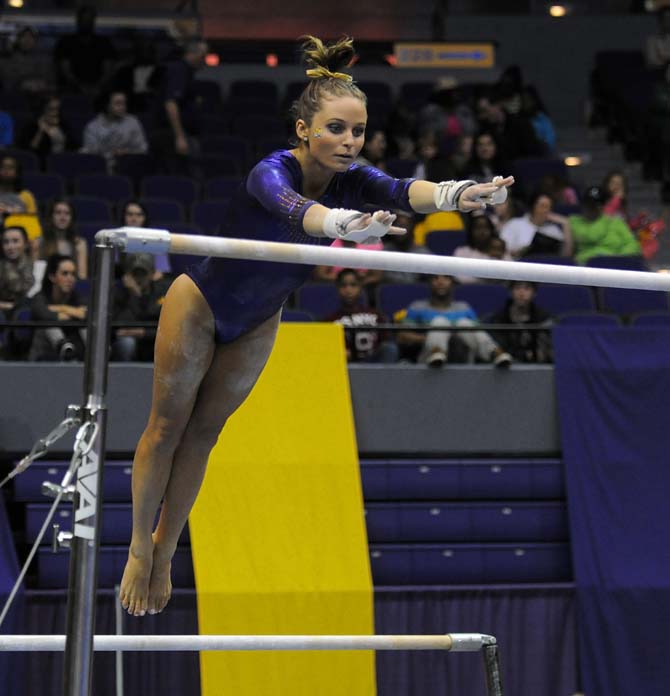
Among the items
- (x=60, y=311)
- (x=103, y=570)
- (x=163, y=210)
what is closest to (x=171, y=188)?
(x=163, y=210)

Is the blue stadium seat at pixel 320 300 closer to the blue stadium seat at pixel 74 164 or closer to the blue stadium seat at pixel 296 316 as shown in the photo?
the blue stadium seat at pixel 296 316

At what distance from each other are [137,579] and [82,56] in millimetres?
7756

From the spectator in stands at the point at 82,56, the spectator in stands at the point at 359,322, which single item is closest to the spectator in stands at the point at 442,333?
the spectator in stands at the point at 359,322

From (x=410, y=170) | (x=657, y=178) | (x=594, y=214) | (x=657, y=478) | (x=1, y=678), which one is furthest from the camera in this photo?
(x=657, y=178)

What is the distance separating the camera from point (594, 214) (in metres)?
8.59

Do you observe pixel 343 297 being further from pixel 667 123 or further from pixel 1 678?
pixel 667 123

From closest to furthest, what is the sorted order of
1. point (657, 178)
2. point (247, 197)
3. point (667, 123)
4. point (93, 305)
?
point (93, 305) → point (247, 197) → point (667, 123) → point (657, 178)

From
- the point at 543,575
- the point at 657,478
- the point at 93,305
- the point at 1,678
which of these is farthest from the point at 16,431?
the point at 93,305

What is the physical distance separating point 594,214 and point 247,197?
5.13 meters

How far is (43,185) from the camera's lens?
912cm

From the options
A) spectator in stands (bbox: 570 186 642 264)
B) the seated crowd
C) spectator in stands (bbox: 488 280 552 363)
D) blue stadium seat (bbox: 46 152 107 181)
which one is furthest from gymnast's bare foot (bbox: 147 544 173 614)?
blue stadium seat (bbox: 46 152 107 181)

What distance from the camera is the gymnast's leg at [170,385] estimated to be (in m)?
3.93

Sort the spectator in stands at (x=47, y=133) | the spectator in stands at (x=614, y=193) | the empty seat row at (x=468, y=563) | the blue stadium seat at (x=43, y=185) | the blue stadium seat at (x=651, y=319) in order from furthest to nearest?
1. the spectator in stands at (x=47, y=133)
2. the blue stadium seat at (x=43, y=185)
3. the spectator in stands at (x=614, y=193)
4. the blue stadium seat at (x=651, y=319)
5. the empty seat row at (x=468, y=563)

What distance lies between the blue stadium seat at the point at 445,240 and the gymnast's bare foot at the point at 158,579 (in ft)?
14.7
